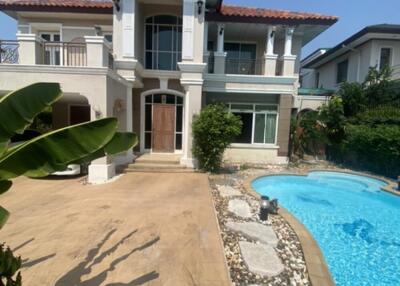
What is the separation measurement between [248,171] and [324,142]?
6.32 meters

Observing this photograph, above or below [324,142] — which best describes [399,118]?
above

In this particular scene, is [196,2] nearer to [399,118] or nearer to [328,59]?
[399,118]

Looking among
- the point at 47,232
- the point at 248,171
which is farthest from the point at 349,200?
the point at 47,232

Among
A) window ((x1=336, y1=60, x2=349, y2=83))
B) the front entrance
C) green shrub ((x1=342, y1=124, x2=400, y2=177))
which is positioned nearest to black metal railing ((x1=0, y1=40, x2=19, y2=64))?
the front entrance

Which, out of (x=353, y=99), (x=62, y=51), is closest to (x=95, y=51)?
(x=62, y=51)

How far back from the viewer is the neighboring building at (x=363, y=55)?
1673cm

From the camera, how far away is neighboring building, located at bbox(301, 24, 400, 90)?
1673 centimetres

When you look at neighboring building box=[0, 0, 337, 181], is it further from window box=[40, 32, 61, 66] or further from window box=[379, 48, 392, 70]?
window box=[379, 48, 392, 70]

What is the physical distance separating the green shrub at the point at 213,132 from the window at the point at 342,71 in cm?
1455

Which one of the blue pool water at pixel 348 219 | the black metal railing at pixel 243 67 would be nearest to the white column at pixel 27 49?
the black metal railing at pixel 243 67

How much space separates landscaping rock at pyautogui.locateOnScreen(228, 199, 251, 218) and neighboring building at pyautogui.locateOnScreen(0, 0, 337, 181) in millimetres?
4690

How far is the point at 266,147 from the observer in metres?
14.5

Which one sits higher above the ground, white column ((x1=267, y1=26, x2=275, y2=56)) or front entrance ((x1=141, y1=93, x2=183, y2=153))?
white column ((x1=267, y1=26, x2=275, y2=56))

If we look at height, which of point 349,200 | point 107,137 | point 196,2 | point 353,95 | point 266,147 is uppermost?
point 196,2
